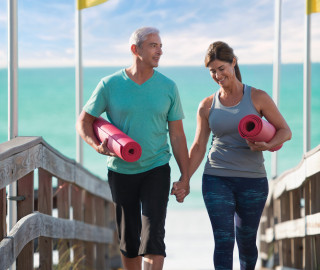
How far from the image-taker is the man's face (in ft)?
14.0

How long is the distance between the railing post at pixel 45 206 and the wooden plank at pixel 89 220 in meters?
2.24

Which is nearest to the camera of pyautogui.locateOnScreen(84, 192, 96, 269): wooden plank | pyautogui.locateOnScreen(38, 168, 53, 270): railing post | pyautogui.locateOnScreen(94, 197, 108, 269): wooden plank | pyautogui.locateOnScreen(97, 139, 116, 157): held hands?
pyautogui.locateOnScreen(97, 139, 116, 157): held hands

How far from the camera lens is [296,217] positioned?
6469 millimetres

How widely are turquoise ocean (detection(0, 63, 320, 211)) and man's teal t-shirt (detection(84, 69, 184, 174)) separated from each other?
31.2 m

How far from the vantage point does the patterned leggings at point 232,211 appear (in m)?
4.31

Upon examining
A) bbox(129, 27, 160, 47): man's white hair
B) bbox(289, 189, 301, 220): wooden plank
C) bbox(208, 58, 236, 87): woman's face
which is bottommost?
bbox(289, 189, 301, 220): wooden plank

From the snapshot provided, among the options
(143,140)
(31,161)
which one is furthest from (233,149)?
(31,161)

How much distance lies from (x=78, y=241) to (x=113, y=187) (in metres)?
2.15

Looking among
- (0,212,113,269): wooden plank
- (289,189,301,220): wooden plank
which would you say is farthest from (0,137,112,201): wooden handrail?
(289,189,301,220): wooden plank

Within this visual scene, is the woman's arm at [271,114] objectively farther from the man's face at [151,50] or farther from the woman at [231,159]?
the man's face at [151,50]

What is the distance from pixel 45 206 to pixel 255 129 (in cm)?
152

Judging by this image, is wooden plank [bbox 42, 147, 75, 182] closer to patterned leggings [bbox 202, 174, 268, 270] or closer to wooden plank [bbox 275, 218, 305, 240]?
patterned leggings [bbox 202, 174, 268, 270]

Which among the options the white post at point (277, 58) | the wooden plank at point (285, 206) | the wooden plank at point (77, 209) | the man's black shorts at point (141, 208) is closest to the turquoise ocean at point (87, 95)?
the white post at point (277, 58)

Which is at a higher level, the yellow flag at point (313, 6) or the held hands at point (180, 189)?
the yellow flag at point (313, 6)
